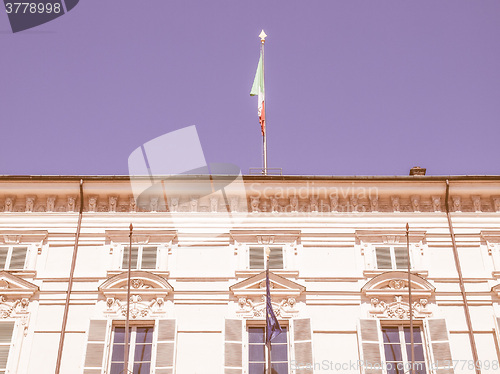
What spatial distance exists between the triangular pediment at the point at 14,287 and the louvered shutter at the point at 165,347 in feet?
9.71

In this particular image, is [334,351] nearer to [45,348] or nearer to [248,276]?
[248,276]

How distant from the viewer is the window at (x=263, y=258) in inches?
730

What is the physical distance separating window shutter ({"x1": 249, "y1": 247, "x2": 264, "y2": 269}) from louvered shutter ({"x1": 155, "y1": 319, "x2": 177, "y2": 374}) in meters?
2.31

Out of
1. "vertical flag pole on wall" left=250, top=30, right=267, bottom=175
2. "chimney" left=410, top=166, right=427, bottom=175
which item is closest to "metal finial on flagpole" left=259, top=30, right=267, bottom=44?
"vertical flag pole on wall" left=250, top=30, right=267, bottom=175

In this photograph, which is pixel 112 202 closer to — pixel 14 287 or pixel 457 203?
pixel 14 287

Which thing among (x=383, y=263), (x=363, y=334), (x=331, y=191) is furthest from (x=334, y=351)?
(x=331, y=191)

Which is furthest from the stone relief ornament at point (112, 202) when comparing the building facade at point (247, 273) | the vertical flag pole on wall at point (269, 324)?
the vertical flag pole on wall at point (269, 324)

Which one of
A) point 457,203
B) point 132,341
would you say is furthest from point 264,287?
point 457,203

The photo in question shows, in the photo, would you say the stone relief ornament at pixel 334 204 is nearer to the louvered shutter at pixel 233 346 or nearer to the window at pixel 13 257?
the louvered shutter at pixel 233 346

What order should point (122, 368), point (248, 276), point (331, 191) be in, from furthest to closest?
1. point (331, 191)
2. point (248, 276)
3. point (122, 368)

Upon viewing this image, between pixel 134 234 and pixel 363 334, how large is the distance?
5.67 m

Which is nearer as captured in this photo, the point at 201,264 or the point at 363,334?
the point at 363,334

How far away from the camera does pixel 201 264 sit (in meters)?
18.5

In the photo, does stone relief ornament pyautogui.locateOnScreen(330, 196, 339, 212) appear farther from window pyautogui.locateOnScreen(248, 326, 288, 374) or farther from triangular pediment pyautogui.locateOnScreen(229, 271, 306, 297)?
window pyautogui.locateOnScreen(248, 326, 288, 374)
